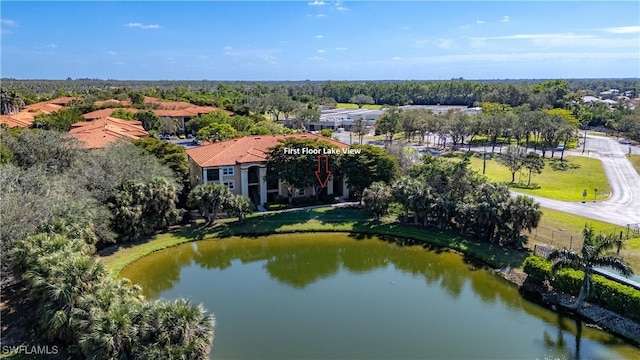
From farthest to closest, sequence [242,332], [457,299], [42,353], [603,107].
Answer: [603,107] → [457,299] → [242,332] → [42,353]

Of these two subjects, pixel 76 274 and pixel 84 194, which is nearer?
pixel 76 274

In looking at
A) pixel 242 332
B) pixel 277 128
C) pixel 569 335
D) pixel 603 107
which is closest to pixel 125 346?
pixel 242 332

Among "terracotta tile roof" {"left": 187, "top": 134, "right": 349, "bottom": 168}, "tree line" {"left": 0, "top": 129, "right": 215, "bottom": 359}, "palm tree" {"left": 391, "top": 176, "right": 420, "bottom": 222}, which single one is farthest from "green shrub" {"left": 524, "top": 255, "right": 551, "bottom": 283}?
"terracotta tile roof" {"left": 187, "top": 134, "right": 349, "bottom": 168}

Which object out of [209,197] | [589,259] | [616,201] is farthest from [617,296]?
[209,197]

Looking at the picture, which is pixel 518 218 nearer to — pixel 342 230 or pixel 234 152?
pixel 342 230

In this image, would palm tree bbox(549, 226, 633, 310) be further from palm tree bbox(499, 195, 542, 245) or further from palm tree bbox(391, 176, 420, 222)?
palm tree bbox(391, 176, 420, 222)

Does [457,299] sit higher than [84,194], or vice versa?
[84,194]

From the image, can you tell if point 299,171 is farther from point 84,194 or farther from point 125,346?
point 125,346
